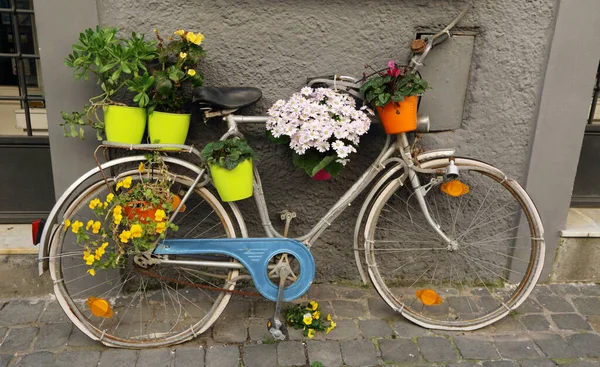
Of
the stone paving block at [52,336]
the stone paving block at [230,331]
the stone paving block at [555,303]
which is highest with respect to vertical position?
the stone paving block at [555,303]

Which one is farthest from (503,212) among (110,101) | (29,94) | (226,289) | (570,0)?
(29,94)

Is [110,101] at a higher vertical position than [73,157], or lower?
higher

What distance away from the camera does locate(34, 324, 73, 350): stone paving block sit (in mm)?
2848

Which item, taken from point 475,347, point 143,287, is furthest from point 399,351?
point 143,287

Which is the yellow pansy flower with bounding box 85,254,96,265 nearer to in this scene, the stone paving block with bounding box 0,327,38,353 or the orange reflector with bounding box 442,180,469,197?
the stone paving block with bounding box 0,327,38,353

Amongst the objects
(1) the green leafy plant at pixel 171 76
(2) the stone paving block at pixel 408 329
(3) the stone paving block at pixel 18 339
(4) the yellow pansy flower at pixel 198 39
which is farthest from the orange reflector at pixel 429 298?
(3) the stone paving block at pixel 18 339

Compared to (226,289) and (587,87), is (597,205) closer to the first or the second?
(587,87)

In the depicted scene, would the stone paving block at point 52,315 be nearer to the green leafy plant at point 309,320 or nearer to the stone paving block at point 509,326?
the green leafy plant at point 309,320

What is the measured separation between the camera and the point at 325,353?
2838mm

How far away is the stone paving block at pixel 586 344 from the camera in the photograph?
2898 mm

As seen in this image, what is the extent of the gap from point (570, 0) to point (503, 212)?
1.33 metres

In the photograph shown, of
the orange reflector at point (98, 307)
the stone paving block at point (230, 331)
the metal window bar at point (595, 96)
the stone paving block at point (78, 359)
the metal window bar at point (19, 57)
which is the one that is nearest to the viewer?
the stone paving block at point (78, 359)

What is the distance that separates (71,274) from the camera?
10.6 feet

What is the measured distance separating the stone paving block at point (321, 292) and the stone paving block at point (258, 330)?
1.31ft
